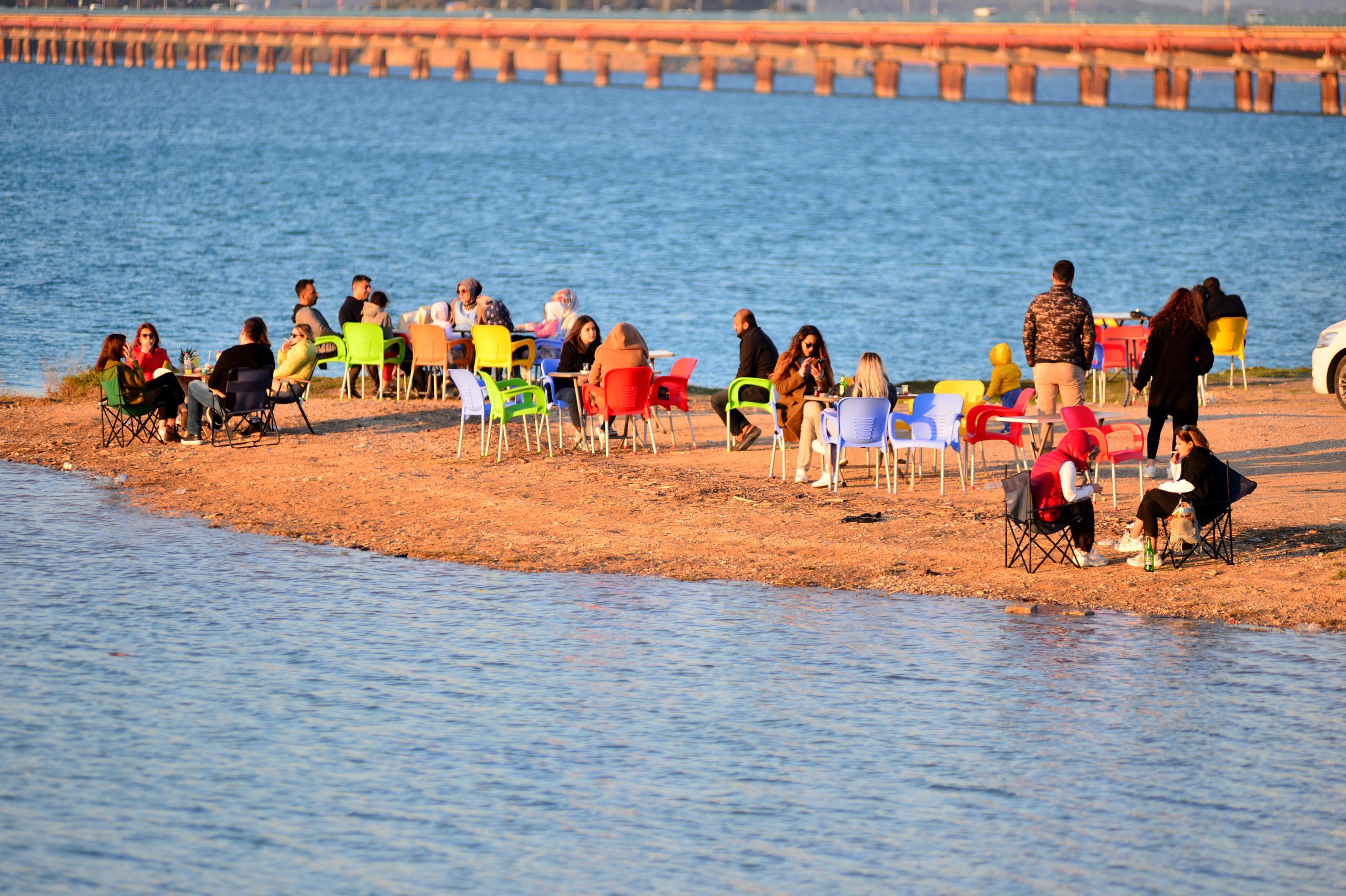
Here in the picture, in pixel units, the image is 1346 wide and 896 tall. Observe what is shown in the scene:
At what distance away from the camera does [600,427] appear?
1537 cm

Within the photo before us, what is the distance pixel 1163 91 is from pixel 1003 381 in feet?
409

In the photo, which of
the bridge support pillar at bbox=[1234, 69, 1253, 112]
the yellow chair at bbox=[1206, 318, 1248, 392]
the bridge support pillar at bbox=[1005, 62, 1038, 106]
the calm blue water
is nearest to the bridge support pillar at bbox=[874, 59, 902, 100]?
the bridge support pillar at bbox=[1005, 62, 1038, 106]

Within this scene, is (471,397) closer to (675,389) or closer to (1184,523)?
(675,389)

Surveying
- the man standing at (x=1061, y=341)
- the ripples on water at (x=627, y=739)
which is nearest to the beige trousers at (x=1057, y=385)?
the man standing at (x=1061, y=341)

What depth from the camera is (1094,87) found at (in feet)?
422

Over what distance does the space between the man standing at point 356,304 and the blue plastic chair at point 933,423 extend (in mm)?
7228

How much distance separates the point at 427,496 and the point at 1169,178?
75.8m

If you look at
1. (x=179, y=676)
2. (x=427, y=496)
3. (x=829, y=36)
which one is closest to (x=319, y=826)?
(x=179, y=676)

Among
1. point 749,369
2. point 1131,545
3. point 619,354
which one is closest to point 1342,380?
point 749,369

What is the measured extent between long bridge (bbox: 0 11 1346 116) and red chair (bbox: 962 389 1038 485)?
4033 inches

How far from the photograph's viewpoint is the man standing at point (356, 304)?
17.9 metres

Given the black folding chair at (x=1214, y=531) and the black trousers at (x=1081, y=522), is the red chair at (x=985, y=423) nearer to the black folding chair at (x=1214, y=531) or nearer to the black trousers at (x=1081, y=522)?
the black trousers at (x=1081, y=522)

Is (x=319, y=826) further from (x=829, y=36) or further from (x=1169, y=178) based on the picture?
(x=829, y=36)

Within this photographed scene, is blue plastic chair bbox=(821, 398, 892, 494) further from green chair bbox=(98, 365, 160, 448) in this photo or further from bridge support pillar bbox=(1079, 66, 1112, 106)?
bridge support pillar bbox=(1079, 66, 1112, 106)
